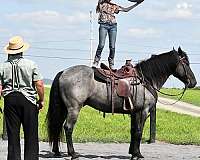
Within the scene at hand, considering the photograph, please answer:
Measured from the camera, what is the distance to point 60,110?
12211mm

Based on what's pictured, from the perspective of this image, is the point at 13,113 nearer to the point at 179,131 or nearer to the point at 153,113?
the point at 153,113

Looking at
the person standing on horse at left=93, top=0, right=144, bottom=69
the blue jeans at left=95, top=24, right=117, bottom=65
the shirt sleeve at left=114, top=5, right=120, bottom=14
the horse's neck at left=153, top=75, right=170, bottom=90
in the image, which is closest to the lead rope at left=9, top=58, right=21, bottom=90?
the horse's neck at left=153, top=75, right=170, bottom=90

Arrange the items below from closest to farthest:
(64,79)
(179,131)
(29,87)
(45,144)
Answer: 1. (29,87)
2. (64,79)
3. (45,144)
4. (179,131)

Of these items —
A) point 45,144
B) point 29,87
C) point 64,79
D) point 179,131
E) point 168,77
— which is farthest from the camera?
point 179,131

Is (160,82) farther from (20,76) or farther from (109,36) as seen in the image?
(20,76)

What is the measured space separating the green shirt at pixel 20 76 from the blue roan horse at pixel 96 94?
3.31 metres

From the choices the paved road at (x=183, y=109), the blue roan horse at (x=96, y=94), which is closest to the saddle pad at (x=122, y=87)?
the blue roan horse at (x=96, y=94)

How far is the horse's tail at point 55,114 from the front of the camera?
12164mm

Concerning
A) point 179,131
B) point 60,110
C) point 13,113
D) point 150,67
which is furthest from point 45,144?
point 179,131

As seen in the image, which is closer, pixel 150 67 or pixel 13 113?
pixel 13 113

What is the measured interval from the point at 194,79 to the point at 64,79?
9.92ft

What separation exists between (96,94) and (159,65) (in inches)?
65.1

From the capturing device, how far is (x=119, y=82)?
40.1 ft

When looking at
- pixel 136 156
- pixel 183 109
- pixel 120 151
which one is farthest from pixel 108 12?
pixel 183 109
